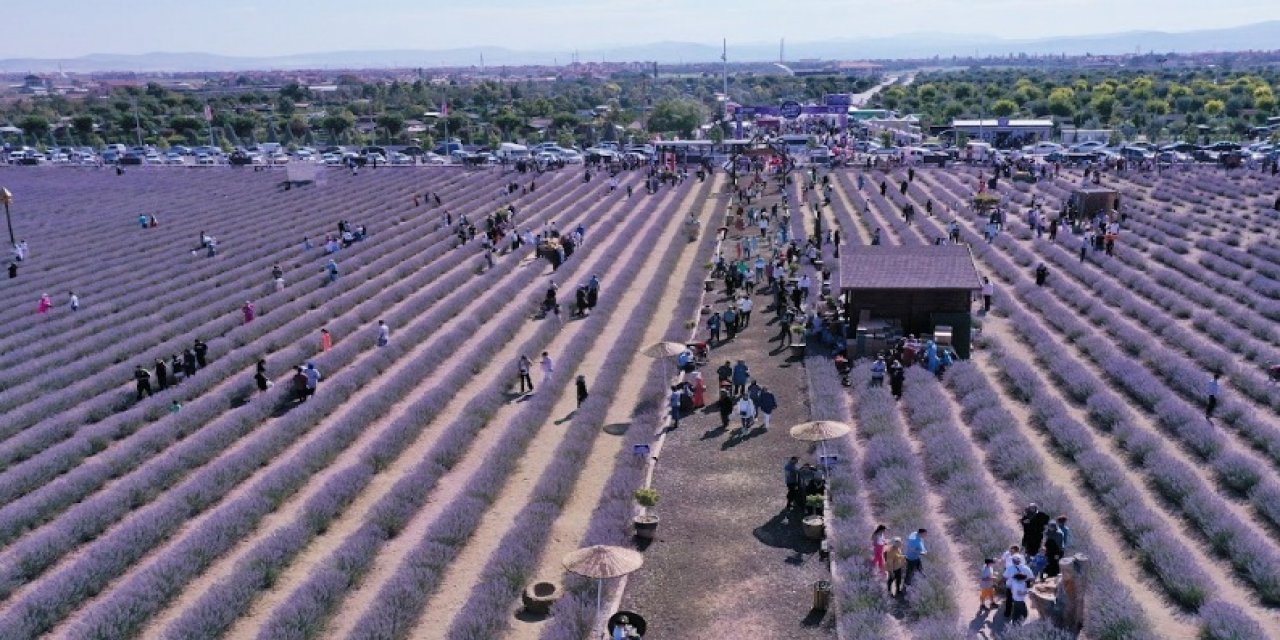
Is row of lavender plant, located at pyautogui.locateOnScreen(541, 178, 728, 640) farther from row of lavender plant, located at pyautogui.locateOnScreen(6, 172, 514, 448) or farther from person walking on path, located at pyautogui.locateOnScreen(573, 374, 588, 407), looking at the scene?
row of lavender plant, located at pyautogui.locateOnScreen(6, 172, 514, 448)

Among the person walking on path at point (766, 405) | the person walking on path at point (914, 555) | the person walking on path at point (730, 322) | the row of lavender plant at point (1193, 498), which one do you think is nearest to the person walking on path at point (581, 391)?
the person walking on path at point (766, 405)

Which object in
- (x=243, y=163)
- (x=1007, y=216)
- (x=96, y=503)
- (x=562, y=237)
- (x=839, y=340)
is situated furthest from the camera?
(x=243, y=163)

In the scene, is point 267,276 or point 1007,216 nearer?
point 267,276

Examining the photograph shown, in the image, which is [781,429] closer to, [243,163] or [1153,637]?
[1153,637]

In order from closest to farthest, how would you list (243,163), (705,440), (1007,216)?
1. (705,440)
2. (1007,216)
3. (243,163)

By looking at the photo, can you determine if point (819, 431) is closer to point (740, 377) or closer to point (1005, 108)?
point (740, 377)

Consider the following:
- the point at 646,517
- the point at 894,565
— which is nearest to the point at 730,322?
the point at 646,517

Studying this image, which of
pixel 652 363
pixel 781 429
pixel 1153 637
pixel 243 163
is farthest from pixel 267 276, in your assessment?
pixel 243 163
